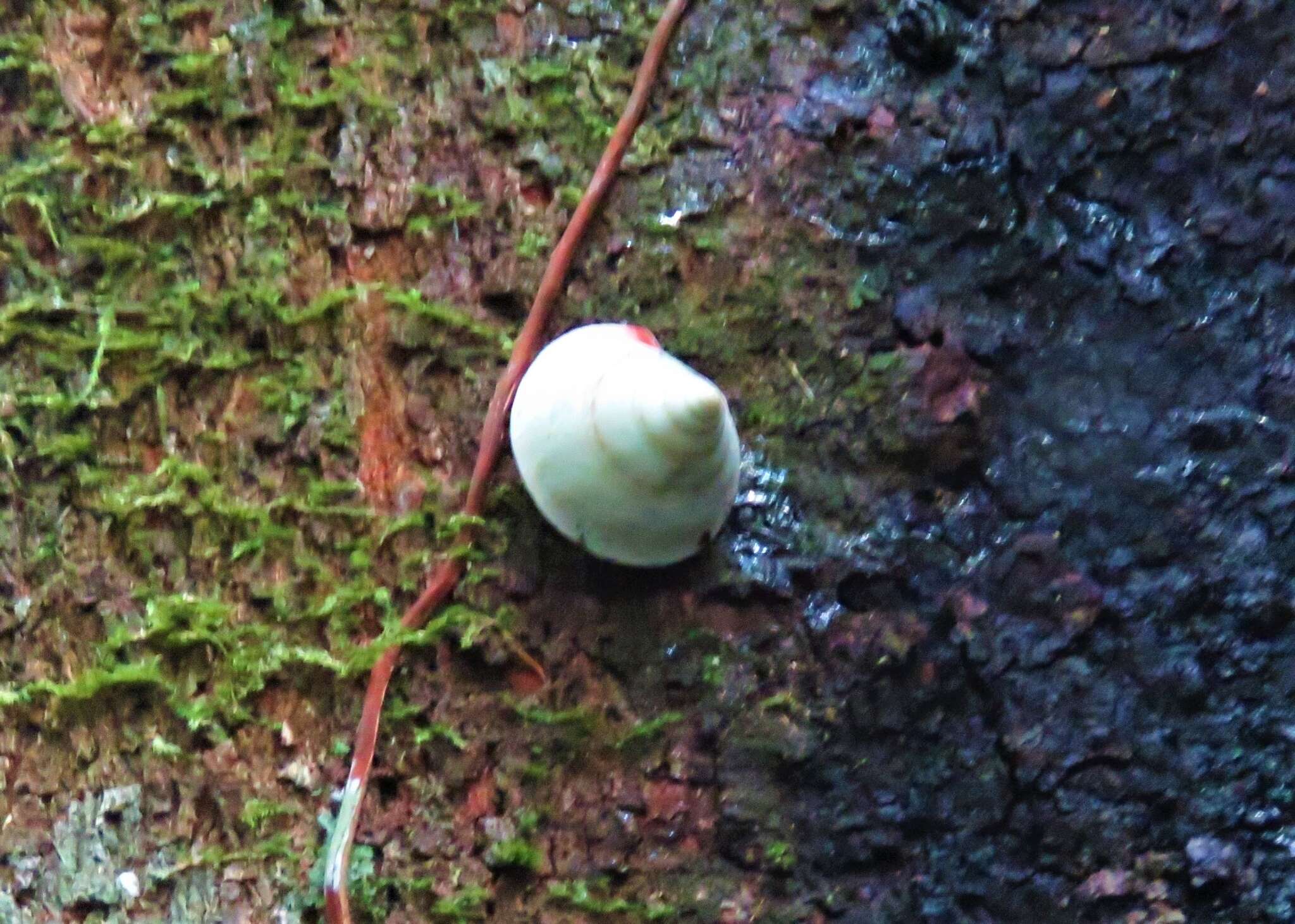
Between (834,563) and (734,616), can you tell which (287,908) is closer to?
(734,616)

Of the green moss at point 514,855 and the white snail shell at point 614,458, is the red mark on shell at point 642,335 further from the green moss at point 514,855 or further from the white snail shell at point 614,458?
the green moss at point 514,855

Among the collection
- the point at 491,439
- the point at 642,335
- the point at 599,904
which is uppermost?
the point at 642,335

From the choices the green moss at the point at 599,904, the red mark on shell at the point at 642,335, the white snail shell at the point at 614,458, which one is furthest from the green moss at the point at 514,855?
the red mark on shell at the point at 642,335

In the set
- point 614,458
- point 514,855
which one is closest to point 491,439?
point 614,458

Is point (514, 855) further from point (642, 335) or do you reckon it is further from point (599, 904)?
point (642, 335)

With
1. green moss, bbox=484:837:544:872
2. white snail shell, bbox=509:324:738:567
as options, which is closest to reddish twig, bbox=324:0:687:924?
white snail shell, bbox=509:324:738:567

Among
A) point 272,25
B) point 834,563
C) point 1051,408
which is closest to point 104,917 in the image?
point 834,563

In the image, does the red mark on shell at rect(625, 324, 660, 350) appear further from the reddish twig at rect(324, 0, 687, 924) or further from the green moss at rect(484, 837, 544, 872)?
the green moss at rect(484, 837, 544, 872)
